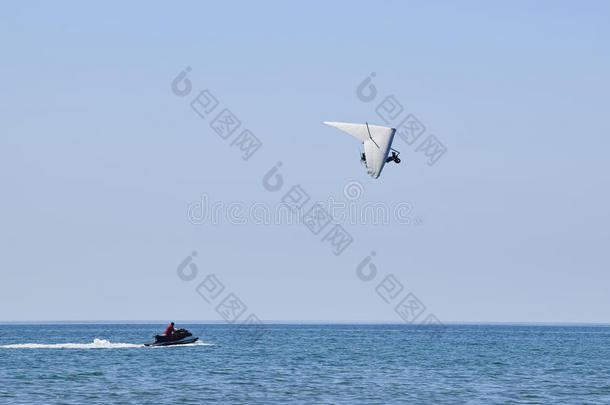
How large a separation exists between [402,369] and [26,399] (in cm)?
3391

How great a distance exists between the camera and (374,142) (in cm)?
4738

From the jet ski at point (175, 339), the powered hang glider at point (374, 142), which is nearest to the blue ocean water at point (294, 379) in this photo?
the jet ski at point (175, 339)

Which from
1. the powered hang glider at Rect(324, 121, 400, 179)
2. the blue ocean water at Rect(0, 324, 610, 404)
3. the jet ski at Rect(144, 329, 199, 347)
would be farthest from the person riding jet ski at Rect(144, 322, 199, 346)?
the powered hang glider at Rect(324, 121, 400, 179)

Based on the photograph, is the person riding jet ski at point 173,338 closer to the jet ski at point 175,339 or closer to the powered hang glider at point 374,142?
the jet ski at point 175,339

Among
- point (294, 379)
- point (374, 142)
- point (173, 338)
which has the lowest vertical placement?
point (294, 379)

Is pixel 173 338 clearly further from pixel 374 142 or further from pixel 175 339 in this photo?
pixel 374 142

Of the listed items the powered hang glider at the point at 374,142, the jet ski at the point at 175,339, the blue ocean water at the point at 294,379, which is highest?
the powered hang glider at the point at 374,142

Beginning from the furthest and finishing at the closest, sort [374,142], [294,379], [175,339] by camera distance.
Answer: [175,339]
[294,379]
[374,142]

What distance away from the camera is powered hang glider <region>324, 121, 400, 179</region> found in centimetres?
4678

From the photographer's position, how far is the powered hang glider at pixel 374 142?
46.8 metres

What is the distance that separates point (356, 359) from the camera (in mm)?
86250

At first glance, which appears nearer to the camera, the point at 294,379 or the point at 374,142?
the point at 374,142

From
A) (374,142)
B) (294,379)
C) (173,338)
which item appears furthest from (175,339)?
(374,142)

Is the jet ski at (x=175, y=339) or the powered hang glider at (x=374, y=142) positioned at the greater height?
the powered hang glider at (x=374, y=142)
